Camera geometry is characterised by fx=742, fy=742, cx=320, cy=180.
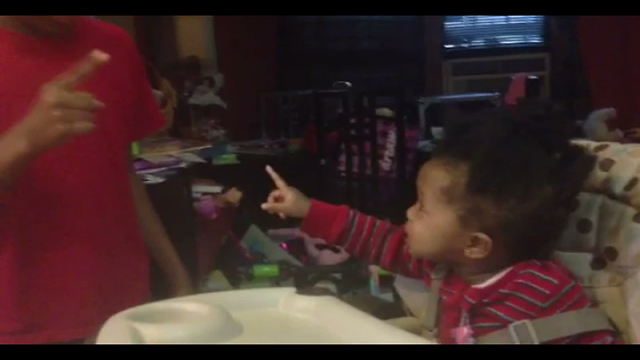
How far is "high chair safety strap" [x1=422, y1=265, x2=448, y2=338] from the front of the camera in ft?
2.78

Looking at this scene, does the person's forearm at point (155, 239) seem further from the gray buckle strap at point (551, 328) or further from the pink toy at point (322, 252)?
the pink toy at point (322, 252)

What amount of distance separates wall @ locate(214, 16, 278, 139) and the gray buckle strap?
1729 mm

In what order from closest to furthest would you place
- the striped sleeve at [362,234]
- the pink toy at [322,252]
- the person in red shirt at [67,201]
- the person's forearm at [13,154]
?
the person's forearm at [13,154], the person in red shirt at [67,201], the striped sleeve at [362,234], the pink toy at [322,252]

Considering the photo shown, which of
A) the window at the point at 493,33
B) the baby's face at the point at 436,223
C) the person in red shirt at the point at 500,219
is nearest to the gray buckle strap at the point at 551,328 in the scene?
the person in red shirt at the point at 500,219

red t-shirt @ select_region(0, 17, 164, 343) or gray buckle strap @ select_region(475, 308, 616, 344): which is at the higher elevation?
red t-shirt @ select_region(0, 17, 164, 343)

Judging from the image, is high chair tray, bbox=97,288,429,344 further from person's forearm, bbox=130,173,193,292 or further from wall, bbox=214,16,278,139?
wall, bbox=214,16,278,139

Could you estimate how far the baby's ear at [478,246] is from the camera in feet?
2.62

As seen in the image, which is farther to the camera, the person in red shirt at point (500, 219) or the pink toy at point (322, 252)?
the pink toy at point (322, 252)

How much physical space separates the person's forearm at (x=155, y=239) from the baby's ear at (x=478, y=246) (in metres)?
0.40

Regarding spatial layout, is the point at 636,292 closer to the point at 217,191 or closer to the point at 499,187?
the point at 499,187

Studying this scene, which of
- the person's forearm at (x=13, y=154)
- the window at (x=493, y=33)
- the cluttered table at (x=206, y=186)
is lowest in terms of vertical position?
the cluttered table at (x=206, y=186)

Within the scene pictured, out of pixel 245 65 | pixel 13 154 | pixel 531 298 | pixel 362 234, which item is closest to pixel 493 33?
pixel 245 65

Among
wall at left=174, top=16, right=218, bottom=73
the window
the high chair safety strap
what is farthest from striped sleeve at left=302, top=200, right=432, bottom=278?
wall at left=174, top=16, right=218, bottom=73

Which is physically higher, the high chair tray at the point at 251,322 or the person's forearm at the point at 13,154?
the person's forearm at the point at 13,154
